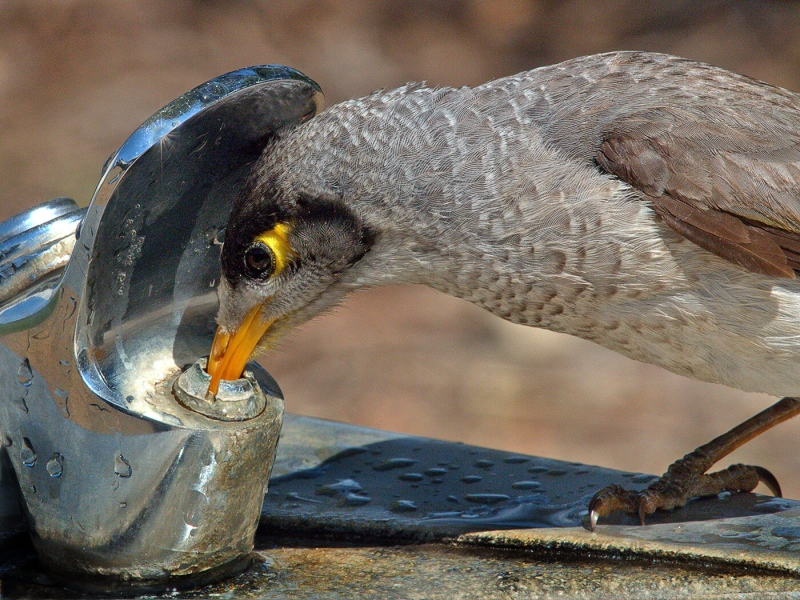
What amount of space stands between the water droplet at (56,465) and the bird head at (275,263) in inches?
18.4

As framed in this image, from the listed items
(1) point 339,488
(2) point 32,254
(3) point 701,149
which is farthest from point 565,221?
(2) point 32,254

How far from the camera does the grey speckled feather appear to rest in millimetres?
3238

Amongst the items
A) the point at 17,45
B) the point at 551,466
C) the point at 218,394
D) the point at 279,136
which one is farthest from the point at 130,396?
the point at 17,45

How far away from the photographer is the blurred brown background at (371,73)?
8797 mm

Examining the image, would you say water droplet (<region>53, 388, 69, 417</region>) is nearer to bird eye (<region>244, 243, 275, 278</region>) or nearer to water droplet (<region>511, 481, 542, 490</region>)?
bird eye (<region>244, 243, 275, 278</region>)

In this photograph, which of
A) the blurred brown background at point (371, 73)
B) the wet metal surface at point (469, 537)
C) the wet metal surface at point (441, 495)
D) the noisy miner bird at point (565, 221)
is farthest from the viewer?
the blurred brown background at point (371, 73)

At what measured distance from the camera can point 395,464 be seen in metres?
3.57

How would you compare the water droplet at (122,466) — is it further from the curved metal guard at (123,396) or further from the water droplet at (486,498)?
the water droplet at (486,498)

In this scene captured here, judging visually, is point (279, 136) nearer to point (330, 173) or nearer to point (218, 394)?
point (330, 173)

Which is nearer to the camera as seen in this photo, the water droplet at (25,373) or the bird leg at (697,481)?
the water droplet at (25,373)

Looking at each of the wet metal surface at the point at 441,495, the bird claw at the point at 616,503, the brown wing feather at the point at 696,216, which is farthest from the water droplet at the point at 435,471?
the brown wing feather at the point at 696,216

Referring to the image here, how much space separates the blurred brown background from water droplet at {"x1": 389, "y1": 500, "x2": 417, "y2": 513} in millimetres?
5214

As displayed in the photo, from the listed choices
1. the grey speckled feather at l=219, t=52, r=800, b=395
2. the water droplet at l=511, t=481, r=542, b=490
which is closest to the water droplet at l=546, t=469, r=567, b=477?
the water droplet at l=511, t=481, r=542, b=490

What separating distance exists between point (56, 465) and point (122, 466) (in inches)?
7.3
